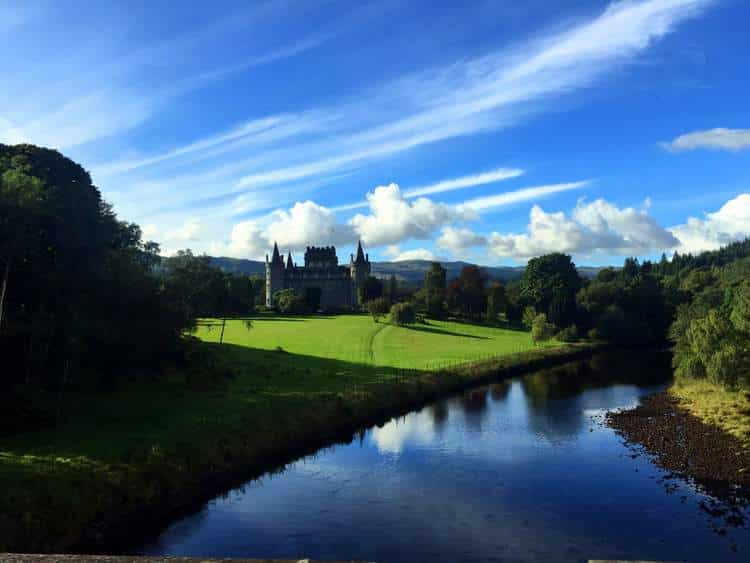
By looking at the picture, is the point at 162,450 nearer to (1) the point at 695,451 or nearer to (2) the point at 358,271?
(1) the point at 695,451

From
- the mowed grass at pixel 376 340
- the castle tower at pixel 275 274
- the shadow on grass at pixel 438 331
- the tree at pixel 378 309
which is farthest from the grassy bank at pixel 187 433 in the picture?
the castle tower at pixel 275 274

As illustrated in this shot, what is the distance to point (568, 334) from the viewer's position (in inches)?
3942

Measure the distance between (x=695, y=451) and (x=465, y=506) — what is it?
57.9 feet

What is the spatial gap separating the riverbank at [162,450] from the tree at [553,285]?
195 ft

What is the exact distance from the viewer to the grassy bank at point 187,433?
22.9 m

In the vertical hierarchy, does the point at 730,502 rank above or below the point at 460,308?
below

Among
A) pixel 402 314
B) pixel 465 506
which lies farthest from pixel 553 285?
pixel 465 506

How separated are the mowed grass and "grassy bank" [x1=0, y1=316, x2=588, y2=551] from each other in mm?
825

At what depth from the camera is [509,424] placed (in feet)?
147

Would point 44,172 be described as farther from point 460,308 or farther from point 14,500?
point 460,308

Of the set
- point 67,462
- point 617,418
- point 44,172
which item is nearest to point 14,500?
point 67,462

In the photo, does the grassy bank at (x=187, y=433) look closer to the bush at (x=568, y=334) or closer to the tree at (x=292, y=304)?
the bush at (x=568, y=334)

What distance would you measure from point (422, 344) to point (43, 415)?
5911 centimetres

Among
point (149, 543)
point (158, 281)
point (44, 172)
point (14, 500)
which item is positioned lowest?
point (149, 543)
